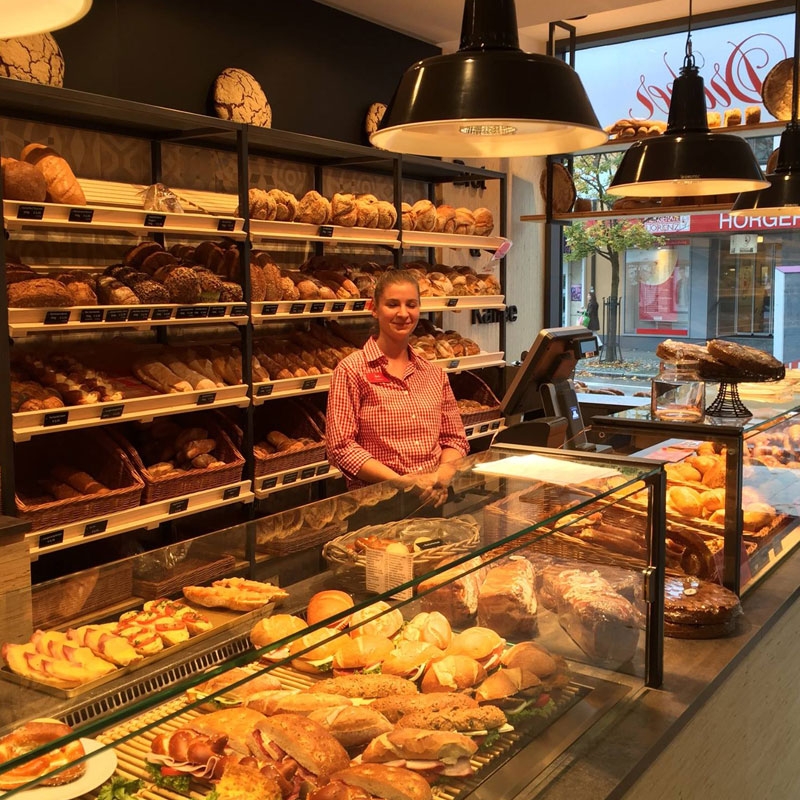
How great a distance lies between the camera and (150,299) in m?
3.35

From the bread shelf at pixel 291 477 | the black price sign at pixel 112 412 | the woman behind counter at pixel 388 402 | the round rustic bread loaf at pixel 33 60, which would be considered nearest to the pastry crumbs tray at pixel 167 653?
the woman behind counter at pixel 388 402

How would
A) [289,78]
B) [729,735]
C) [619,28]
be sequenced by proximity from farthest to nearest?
1. [619,28]
2. [289,78]
3. [729,735]

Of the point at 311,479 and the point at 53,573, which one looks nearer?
the point at 53,573

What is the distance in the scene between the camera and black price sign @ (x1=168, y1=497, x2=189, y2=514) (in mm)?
3475

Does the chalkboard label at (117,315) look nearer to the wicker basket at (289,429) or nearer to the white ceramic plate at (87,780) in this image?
the wicker basket at (289,429)

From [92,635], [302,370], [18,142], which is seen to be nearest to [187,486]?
[302,370]

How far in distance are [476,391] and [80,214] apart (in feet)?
9.14

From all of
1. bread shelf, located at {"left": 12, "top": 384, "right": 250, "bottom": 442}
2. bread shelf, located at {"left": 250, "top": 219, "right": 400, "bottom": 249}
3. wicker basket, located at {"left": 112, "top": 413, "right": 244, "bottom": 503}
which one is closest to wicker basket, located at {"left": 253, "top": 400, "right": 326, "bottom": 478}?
wicker basket, located at {"left": 112, "top": 413, "right": 244, "bottom": 503}

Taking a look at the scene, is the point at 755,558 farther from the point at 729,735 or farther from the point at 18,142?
the point at 18,142

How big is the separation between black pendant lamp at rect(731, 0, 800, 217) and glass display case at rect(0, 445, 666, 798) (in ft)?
6.13

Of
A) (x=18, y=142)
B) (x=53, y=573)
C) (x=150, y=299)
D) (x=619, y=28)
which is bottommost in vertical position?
(x=53, y=573)

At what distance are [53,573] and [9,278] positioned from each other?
3.75 ft

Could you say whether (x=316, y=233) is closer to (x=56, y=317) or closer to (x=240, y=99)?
(x=240, y=99)

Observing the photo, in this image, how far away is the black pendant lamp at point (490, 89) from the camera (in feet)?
5.18
